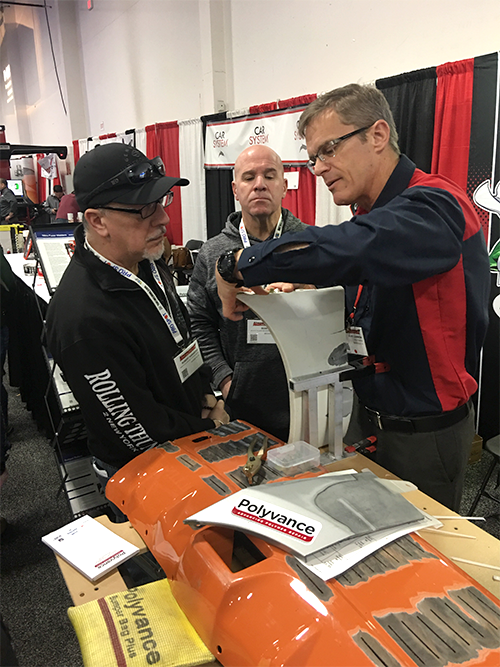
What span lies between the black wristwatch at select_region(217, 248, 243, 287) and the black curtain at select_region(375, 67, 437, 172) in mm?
2407

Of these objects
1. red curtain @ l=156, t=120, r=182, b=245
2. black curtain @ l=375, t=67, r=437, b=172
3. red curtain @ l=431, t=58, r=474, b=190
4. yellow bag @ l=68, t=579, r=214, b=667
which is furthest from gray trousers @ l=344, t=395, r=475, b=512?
red curtain @ l=156, t=120, r=182, b=245

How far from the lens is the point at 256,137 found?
4363mm

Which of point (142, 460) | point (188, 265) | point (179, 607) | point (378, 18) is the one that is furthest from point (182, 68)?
point (179, 607)

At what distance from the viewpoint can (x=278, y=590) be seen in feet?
2.32

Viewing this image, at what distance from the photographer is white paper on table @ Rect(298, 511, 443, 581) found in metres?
0.73

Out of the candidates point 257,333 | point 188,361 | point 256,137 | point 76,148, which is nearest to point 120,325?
point 188,361

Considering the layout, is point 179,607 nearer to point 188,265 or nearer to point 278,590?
point 278,590

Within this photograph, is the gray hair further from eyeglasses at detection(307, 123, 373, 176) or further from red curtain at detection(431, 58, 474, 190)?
red curtain at detection(431, 58, 474, 190)

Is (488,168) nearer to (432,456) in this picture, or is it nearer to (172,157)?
(432,456)

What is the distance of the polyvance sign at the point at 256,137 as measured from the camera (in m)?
3.96

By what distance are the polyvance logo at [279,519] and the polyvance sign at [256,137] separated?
10.6ft

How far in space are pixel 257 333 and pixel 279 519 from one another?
102 cm

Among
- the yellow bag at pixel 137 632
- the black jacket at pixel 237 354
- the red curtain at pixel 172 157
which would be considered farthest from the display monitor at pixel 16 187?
the yellow bag at pixel 137 632

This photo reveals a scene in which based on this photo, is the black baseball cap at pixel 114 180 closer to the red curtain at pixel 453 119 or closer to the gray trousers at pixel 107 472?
the gray trousers at pixel 107 472
